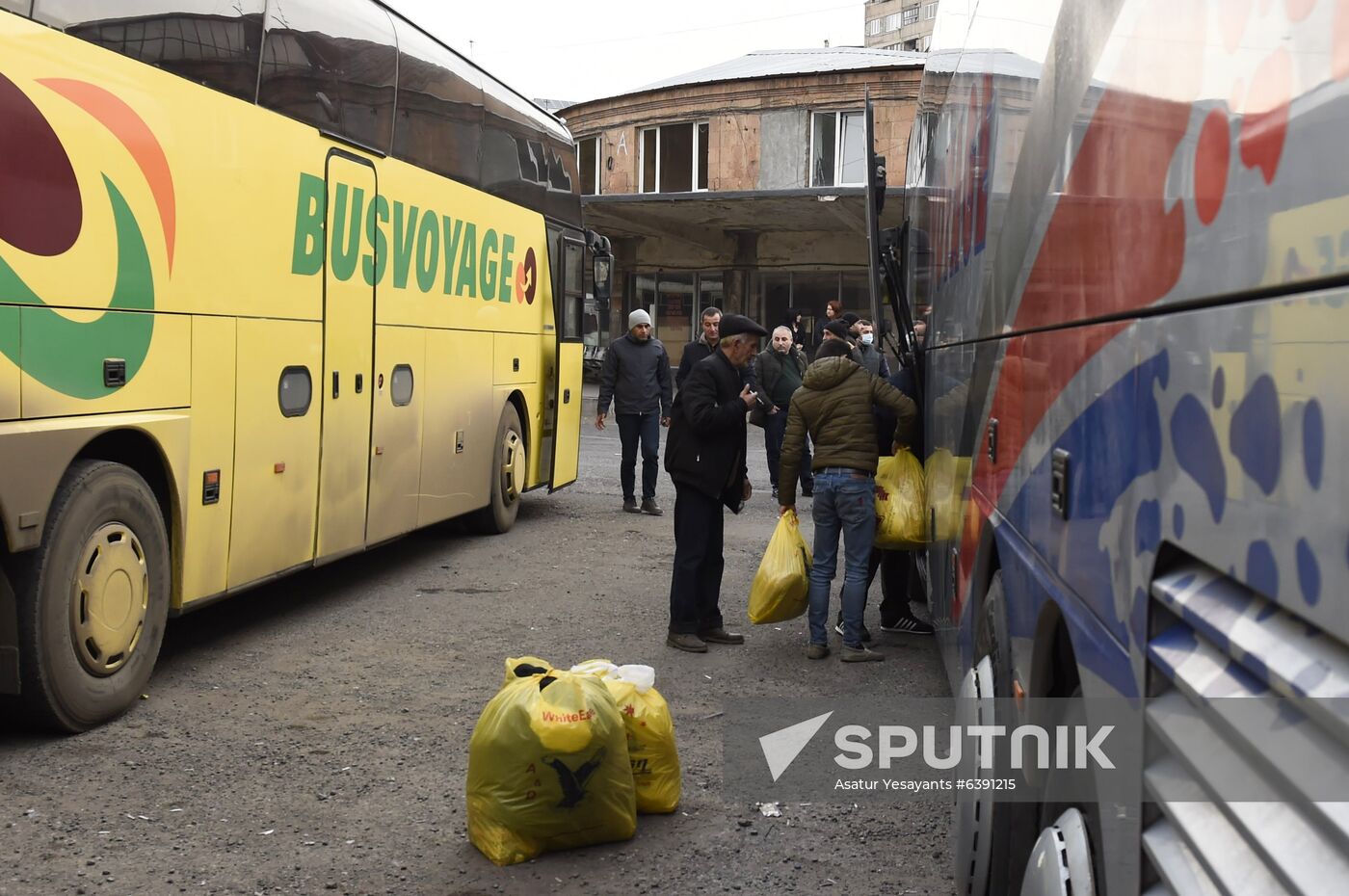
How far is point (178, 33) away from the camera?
6.30 m

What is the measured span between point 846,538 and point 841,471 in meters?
0.39

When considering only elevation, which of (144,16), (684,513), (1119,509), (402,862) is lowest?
(402,862)

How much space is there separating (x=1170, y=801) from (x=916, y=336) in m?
6.53

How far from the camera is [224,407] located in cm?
669

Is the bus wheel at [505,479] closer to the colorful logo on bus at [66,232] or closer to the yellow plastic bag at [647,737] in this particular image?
the colorful logo on bus at [66,232]

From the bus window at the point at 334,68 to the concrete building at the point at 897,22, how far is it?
103m

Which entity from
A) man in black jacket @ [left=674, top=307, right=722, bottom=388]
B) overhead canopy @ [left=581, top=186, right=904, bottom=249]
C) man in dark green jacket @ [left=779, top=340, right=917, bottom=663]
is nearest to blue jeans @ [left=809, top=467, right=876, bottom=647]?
man in dark green jacket @ [left=779, top=340, right=917, bottom=663]

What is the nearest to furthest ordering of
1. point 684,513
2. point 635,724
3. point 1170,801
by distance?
point 1170,801, point 635,724, point 684,513

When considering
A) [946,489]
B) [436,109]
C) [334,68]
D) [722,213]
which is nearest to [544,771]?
[946,489]

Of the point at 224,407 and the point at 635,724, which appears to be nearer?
the point at 635,724

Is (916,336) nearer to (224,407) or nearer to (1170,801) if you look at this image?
(224,407)

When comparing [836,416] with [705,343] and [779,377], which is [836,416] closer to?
[705,343]

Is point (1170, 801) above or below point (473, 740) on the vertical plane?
above

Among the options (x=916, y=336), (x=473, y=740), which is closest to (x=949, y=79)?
(x=916, y=336)
